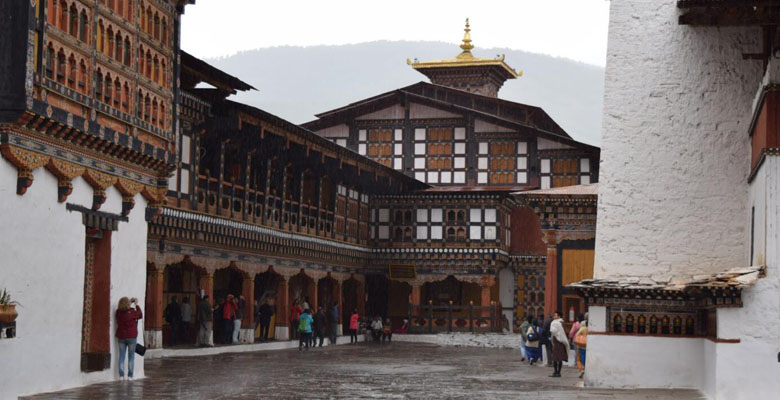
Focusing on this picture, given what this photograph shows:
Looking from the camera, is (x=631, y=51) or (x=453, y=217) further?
(x=453, y=217)

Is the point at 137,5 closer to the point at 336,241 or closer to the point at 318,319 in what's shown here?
the point at 318,319

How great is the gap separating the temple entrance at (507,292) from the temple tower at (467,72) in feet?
37.2

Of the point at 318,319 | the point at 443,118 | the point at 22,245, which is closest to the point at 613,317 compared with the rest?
the point at 22,245

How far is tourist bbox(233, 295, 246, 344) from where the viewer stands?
1171 inches

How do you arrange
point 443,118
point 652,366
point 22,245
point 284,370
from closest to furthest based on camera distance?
point 22,245 < point 652,366 < point 284,370 < point 443,118

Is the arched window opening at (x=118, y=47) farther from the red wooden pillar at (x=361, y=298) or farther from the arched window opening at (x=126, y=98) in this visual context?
the red wooden pillar at (x=361, y=298)

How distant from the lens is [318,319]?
34.3 metres

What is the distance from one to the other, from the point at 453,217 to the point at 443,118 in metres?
4.42

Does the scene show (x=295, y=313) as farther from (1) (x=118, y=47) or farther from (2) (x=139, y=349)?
(1) (x=118, y=47)

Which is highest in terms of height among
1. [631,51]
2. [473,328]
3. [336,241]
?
[631,51]

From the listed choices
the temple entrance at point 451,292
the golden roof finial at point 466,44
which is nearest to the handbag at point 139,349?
the temple entrance at point 451,292

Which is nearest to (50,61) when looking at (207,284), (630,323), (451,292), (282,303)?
(630,323)

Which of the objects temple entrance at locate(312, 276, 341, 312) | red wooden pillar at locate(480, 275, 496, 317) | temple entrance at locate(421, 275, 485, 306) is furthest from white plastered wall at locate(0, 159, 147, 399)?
temple entrance at locate(421, 275, 485, 306)

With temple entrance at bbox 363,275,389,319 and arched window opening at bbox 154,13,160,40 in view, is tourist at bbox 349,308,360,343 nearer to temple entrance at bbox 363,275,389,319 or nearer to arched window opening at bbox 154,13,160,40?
temple entrance at bbox 363,275,389,319
